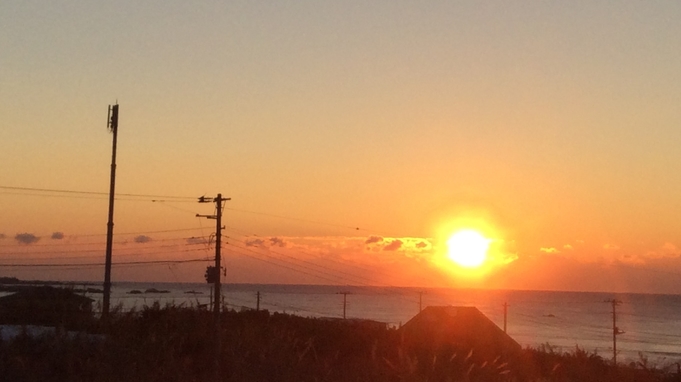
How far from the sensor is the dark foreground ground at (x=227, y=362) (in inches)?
570

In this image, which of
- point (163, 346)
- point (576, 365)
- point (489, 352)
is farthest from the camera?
point (489, 352)

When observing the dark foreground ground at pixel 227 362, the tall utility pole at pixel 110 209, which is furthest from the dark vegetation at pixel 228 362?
the tall utility pole at pixel 110 209

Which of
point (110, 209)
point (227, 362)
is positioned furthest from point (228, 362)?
point (110, 209)

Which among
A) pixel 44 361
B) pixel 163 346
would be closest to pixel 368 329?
pixel 163 346

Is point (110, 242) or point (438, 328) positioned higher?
point (110, 242)

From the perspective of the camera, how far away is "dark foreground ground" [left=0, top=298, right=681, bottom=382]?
1447 cm

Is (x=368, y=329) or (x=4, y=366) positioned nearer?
(x=4, y=366)

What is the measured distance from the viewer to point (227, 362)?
16109 mm

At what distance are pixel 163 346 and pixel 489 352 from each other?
42.3ft

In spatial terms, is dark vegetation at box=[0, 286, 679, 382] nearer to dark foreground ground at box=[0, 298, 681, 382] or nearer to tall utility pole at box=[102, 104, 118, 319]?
dark foreground ground at box=[0, 298, 681, 382]

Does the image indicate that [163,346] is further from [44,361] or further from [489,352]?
[489,352]

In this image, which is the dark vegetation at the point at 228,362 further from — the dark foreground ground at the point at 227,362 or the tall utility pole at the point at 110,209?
the tall utility pole at the point at 110,209

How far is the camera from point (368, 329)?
29.0 meters

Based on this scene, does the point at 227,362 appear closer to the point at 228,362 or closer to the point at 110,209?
the point at 228,362
